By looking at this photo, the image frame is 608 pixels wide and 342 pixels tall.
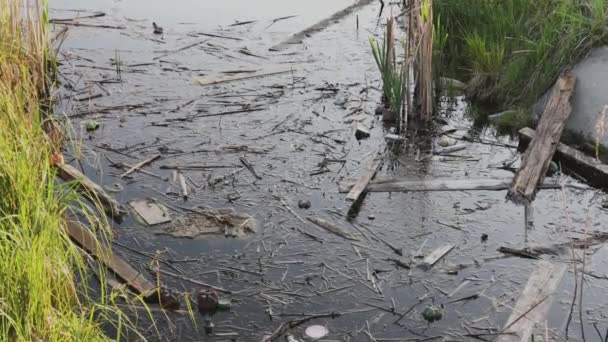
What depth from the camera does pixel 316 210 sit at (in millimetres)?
5059

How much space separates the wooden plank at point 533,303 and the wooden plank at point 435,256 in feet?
1.81

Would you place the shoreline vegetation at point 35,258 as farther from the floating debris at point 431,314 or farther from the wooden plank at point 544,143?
the wooden plank at point 544,143

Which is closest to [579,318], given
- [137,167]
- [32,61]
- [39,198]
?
[39,198]

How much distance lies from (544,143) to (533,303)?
2.01 meters

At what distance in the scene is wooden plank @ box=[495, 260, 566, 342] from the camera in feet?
12.5

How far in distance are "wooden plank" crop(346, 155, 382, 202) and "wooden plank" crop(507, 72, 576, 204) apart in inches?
42.1

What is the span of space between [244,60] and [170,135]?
207cm

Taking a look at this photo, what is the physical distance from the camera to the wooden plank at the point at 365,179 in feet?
17.1

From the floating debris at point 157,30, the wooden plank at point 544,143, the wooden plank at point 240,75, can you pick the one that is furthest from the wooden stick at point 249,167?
the floating debris at point 157,30

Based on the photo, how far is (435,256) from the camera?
450cm

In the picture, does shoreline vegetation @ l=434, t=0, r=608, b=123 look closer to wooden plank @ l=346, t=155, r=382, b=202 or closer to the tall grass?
the tall grass

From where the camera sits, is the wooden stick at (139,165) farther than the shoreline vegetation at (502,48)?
No

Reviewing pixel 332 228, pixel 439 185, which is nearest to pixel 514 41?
pixel 439 185

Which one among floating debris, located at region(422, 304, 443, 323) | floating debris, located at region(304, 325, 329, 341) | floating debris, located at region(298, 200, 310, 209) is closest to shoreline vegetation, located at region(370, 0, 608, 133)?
floating debris, located at region(298, 200, 310, 209)
